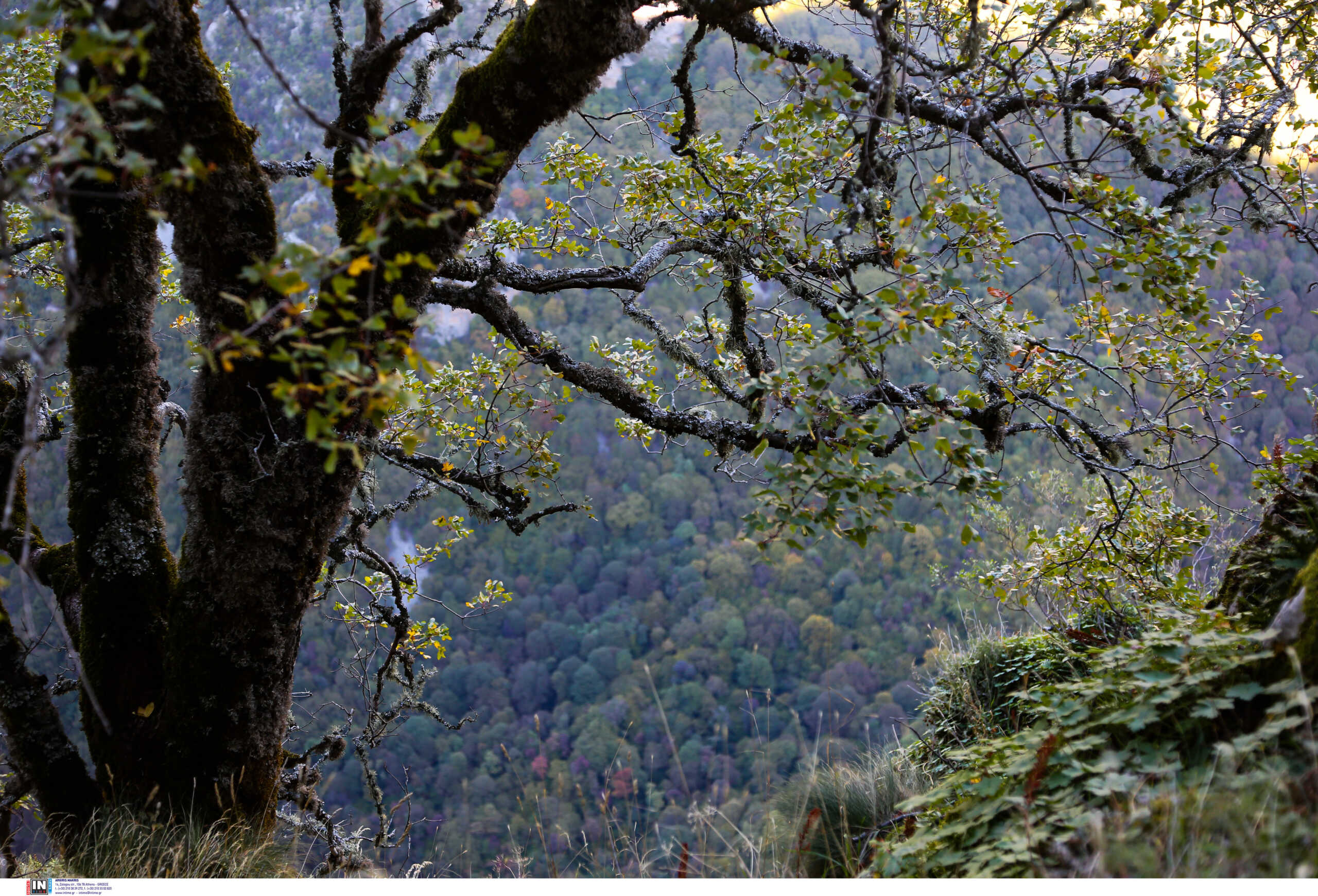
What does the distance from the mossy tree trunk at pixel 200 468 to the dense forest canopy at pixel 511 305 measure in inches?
0.5

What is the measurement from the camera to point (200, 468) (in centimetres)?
259

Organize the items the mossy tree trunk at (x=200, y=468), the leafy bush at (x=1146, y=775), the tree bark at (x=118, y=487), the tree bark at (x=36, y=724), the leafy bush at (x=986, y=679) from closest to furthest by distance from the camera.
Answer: the leafy bush at (x=1146, y=775) < the mossy tree trunk at (x=200, y=468) < the tree bark at (x=118, y=487) < the tree bark at (x=36, y=724) < the leafy bush at (x=986, y=679)

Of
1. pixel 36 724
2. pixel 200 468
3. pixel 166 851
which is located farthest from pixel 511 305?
pixel 36 724

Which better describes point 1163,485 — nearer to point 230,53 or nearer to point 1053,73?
point 1053,73

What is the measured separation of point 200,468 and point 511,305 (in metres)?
1.48

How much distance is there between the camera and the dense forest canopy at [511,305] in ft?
5.84

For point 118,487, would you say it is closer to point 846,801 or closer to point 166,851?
point 166,851

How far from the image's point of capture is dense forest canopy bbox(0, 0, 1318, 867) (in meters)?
1.78

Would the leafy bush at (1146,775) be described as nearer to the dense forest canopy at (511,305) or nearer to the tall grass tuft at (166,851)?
the dense forest canopy at (511,305)

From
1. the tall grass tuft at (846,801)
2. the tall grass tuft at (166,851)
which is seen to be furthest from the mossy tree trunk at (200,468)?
the tall grass tuft at (846,801)

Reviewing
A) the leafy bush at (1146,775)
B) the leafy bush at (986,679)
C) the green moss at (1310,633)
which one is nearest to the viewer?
the leafy bush at (1146,775)

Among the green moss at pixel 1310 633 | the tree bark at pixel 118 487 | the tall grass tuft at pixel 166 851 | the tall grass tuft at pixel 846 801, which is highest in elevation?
the tree bark at pixel 118 487

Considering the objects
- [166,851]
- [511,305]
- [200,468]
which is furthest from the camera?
[511,305]
